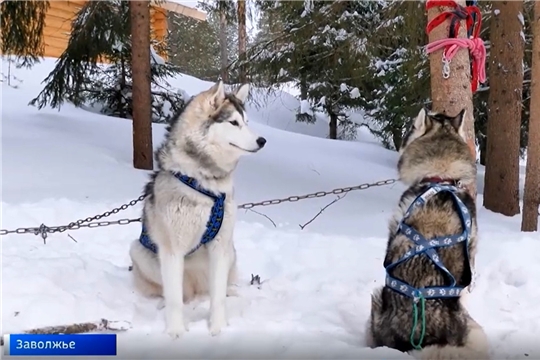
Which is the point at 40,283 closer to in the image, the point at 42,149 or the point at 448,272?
the point at 448,272

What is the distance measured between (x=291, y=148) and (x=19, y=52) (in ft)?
22.5

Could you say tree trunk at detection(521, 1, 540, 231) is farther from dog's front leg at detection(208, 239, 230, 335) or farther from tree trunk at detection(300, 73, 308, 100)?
tree trunk at detection(300, 73, 308, 100)

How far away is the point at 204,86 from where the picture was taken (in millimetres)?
21375

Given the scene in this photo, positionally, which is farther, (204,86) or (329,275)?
(204,86)

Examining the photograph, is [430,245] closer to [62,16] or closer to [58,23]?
[62,16]

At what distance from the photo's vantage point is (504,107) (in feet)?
26.0

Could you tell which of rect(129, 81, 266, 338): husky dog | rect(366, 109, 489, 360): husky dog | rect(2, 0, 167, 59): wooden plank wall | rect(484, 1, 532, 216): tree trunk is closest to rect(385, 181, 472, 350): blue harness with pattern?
rect(366, 109, 489, 360): husky dog

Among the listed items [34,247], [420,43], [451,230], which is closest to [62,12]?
[420,43]

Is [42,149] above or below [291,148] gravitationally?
below

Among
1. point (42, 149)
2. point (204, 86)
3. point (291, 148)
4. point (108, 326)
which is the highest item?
point (204, 86)

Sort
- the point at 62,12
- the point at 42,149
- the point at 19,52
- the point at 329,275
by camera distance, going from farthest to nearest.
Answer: the point at 62,12, the point at 42,149, the point at 19,52, the point at 329,275

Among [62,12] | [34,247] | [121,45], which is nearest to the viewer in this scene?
[34,247]

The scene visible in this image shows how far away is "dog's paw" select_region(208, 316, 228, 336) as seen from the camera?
126 inches

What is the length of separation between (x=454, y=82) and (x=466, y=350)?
2.38 meters
